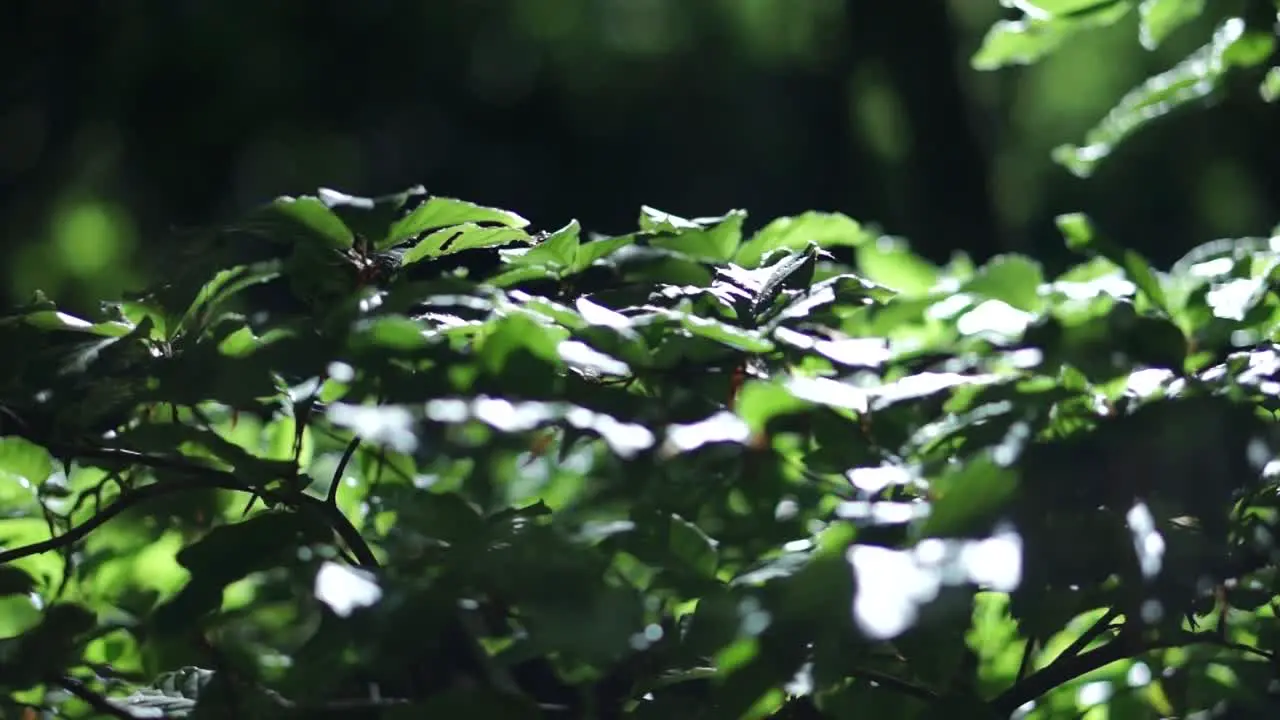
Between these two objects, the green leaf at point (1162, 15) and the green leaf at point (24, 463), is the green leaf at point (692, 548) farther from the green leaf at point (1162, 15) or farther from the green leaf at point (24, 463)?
the green leaf at point (1162, 15)

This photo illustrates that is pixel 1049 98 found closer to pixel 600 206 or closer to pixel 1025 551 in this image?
pixel 600 206

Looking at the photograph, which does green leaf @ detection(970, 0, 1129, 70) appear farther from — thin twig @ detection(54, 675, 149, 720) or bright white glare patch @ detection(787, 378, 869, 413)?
thin twig @ detection(54, 675, 149, 720)

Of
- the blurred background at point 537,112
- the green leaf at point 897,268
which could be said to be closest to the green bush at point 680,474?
the green leaf at point 897,268

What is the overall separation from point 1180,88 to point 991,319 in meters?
0.38

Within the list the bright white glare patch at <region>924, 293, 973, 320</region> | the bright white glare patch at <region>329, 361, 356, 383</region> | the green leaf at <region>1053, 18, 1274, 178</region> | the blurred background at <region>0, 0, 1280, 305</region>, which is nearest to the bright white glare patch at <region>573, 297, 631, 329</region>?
the bright white glare patch at <region>329, 361, 356, 383</region>

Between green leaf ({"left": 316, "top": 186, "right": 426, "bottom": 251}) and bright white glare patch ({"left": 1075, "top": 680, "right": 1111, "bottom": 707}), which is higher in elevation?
green leaf ({"left": 316, "top": 186, "right": 426, "bottom": 251})

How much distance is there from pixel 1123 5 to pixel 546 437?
0.59m

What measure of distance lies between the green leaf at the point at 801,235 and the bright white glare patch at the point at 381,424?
327 mm

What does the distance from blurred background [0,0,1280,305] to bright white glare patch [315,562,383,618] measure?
3441 millimetres

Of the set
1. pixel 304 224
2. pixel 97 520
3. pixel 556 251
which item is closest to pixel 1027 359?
pixel 556 251

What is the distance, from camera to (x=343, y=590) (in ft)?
1.41

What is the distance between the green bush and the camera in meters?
0.46

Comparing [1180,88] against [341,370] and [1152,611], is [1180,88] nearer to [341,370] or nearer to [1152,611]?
[1152,611]

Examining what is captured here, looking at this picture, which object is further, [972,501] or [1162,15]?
[1162,15]
